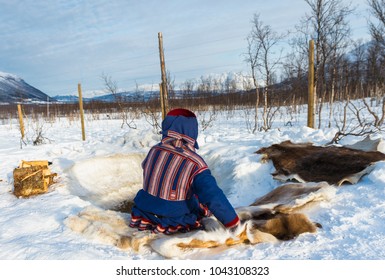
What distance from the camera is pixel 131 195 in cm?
539

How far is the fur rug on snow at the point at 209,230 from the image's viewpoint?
6.89 feet

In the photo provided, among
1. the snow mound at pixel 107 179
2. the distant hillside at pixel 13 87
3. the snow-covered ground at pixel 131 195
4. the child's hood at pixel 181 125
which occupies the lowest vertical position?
the snow mound at pixel 107 179

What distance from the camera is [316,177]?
3.77 meters

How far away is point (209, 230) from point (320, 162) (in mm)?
2555

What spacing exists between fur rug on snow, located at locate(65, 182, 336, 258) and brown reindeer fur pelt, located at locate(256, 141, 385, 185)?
0.93 metres

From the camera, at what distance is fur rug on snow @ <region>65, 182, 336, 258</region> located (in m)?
2.10

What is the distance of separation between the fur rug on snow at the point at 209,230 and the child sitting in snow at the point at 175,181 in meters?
0.10

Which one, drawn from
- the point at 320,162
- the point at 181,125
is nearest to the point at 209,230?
the point at 181,125

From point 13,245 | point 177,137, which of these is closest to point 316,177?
point 177,137

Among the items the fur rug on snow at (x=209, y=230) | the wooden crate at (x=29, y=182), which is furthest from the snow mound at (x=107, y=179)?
the fur rug on snow at (x=209, y=230)

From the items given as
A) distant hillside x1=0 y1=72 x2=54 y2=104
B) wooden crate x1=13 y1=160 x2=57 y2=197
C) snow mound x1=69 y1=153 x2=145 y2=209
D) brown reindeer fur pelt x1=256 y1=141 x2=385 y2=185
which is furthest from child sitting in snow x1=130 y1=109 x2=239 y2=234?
distant hillside x1=0 y1=72 x2=54 y2=104

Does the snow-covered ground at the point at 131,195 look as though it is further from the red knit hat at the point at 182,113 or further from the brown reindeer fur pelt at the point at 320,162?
the red knit hat at the point at 182,113
